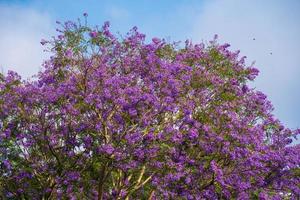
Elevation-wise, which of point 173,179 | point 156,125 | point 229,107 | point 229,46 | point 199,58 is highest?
point 229,46

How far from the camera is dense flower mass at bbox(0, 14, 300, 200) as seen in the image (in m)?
17.9

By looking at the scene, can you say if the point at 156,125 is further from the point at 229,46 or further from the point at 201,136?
the point at 229,46

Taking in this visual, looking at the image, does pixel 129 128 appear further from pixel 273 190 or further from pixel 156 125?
pixel 273 190

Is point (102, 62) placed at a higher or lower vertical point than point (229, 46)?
lower

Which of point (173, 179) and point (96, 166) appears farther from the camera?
point (96, 166)

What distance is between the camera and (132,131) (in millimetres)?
17969

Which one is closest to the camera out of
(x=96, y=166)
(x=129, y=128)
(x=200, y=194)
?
(x=129, y=128)

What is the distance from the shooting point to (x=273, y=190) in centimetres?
2167

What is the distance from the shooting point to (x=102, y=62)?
19.5m

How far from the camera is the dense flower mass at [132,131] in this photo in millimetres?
17891

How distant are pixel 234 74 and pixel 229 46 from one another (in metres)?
1.35

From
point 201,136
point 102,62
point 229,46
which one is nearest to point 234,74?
point 229,46

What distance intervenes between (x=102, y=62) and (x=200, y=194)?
6311 millimetres

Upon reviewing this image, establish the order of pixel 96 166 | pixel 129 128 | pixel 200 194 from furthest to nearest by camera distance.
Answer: pixel 96 166
pixel 200 194
pixel 129 128
